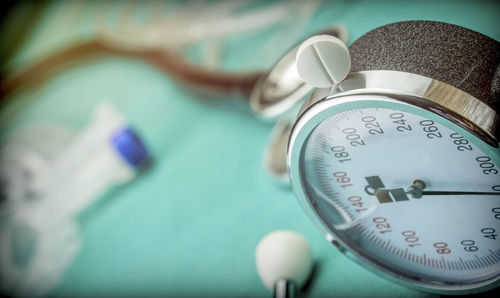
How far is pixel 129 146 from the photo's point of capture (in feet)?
2.90

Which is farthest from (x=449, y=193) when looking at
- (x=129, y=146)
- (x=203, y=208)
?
(x=129, y=146)

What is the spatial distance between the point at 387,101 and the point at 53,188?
2.53 ft

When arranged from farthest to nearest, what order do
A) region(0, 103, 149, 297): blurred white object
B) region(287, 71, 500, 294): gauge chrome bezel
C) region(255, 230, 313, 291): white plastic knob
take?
region(0, 103, 149, 297): blurred white object < region(255, 230, 313, 291): white plastic knob < region(287, 71, 500, 294): gauge chrome bezel

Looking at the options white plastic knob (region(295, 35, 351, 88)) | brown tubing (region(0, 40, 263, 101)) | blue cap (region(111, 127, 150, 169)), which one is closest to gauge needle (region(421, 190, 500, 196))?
white plastic knob (region(295, 35, 351, 88))

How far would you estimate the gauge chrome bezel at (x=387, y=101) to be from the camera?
1.31ft

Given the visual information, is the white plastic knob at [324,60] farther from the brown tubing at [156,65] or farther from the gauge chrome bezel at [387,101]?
the brown tubing at [156,65]

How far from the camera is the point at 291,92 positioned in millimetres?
613

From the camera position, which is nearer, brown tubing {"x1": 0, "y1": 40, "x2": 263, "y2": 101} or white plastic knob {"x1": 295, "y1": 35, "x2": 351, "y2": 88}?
white plastic knob {"x1": 295, "y1": 35, "x2": 351, "y2": 88}

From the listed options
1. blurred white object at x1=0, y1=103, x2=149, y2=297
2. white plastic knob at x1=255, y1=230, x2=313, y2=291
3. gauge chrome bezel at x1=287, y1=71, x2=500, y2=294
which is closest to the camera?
gauge chrome bezel at x1=287, y1=71, x2=500, y2=294

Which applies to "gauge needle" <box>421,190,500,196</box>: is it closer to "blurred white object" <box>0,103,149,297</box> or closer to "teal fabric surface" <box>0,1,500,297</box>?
"teal fabric surface" <box>0,1,500,297</box>

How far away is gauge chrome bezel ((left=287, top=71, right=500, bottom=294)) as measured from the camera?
40 centimetres

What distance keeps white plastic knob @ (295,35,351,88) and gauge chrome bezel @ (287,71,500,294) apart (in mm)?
15

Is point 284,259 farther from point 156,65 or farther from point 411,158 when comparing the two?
point 156,65

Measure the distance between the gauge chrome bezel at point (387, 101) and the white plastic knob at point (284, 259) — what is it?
0.08m
